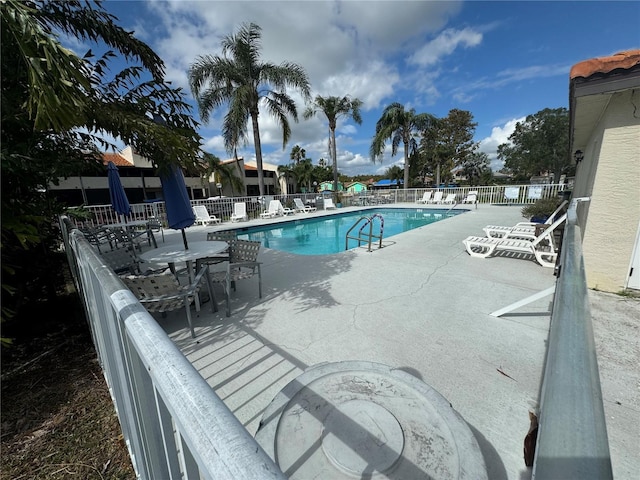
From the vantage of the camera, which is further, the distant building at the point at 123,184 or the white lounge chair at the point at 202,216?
→ the distant building at the point at 123,184

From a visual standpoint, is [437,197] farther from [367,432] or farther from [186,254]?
[367,432]

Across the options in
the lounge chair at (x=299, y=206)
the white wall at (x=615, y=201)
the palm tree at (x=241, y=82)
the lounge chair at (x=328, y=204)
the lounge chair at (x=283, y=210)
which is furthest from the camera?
the lounge chair at (x=328, y=204)

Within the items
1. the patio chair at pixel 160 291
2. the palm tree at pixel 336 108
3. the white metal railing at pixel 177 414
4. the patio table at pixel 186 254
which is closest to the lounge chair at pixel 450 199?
the palm tree at pixel 336 108

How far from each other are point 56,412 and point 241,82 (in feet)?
50.8

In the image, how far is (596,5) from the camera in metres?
6.73

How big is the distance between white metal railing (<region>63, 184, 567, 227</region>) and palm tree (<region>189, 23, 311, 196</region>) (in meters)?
3.19

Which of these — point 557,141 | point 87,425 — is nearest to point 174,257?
point 87,425

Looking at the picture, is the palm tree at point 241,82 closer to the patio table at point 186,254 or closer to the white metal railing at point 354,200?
the white metal railing at point 354,200

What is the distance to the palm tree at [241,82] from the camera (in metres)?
13.7

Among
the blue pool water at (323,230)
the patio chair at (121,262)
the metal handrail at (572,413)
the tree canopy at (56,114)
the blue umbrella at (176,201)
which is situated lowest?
the blue pool water at (323,230)

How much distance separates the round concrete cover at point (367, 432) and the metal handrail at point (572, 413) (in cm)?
95

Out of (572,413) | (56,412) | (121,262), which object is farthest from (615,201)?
(121,262)

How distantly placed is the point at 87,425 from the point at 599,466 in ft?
9.83

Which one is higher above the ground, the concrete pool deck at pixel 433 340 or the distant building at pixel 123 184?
the distant building at pixel 123 184
